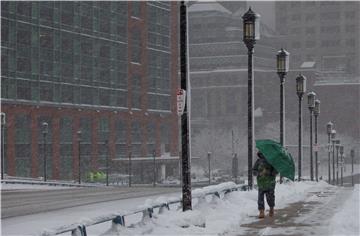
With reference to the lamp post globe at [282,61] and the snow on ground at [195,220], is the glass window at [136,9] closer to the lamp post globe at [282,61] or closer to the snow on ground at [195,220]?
the lamp post globe at [282,61]

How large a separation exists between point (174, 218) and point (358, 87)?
444ft

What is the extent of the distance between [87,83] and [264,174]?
225ft

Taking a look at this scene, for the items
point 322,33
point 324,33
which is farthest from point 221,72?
point 324,33

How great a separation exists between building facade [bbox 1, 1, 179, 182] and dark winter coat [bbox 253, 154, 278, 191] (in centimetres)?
5599

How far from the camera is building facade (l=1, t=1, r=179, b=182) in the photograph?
72.5 meters

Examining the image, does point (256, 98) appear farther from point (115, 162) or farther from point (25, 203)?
point (25, 203)

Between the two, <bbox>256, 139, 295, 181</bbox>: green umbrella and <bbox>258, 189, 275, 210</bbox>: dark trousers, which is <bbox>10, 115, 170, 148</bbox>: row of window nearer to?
<bbox>258, 189, 275, 210</bbox>: dark trousers

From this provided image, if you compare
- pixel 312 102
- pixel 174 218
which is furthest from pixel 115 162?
pixel 174 218

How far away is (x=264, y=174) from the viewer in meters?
17.3

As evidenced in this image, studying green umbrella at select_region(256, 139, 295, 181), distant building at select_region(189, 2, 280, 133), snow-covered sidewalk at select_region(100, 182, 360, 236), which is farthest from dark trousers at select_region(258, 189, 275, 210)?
distant building at select_region(189, 2, 280, 133)

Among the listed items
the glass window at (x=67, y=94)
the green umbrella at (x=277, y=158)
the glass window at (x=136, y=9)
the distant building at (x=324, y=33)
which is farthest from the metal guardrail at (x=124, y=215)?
the distant building at (x=324, y=33)

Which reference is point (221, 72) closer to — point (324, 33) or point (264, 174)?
point (324, 33)

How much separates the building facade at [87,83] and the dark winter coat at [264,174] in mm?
55992

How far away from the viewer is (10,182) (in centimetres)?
4738
